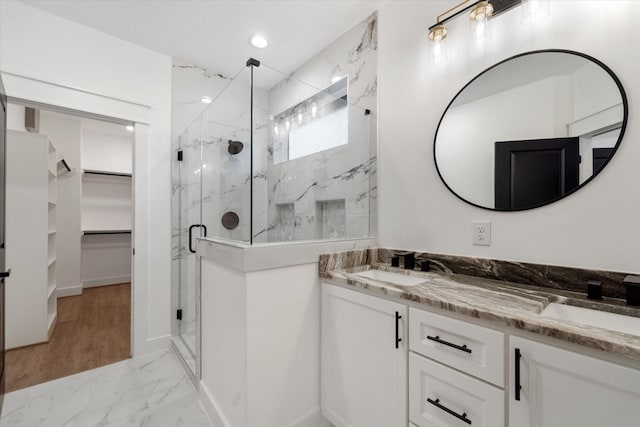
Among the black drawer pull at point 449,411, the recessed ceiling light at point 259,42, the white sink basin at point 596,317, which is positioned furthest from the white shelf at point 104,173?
the white sink basin at point 596,317

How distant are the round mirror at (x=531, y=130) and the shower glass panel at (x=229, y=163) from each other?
1.22 m

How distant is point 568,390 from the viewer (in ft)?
2.56

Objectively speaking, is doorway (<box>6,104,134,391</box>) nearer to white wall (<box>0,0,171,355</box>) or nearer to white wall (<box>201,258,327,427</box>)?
white wall (<box>0,0,171,355</box>)

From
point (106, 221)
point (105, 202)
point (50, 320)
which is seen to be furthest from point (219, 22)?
point (106, 221)

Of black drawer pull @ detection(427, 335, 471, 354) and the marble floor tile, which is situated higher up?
black drawer pull @ detection(427, 335, 471, 354)

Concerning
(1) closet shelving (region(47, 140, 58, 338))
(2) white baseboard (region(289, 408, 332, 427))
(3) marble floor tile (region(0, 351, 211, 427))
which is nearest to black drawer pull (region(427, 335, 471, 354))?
(2) white baseboard (region(289, 408, 332, 427))

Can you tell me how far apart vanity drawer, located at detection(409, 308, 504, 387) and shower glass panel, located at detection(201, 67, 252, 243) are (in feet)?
3.06

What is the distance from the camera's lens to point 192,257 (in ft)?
8.92

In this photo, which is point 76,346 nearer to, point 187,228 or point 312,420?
point 187,228

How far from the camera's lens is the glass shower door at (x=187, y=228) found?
2.53m

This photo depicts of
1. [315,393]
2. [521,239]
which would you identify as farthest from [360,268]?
[521,239]

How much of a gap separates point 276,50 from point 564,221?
2.58 meters

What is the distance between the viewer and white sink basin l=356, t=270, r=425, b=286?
1586 mm

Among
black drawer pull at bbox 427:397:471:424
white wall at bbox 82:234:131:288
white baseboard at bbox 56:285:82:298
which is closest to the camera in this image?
black drawer pull at bbox 427:397:471:424
